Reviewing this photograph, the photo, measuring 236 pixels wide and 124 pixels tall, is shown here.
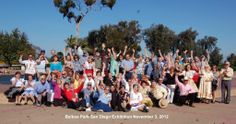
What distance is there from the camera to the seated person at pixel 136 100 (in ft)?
40.7

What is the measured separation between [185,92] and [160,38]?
43.2m

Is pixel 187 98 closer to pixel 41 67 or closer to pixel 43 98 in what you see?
pixel 43 98

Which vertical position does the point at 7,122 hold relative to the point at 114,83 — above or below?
below

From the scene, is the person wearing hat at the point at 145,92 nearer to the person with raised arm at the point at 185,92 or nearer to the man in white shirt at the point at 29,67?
the person with raised arm at the point at 185,92

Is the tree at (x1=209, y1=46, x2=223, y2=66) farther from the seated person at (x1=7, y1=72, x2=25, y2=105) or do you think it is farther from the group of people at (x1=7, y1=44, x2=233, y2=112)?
the seated person at (x1=7, y1=72, x2=25, y2=105)

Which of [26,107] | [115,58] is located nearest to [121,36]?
[115,58]

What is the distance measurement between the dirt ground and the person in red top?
0.38 meters

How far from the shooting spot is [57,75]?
1371cm

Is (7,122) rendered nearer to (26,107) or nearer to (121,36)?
(26,107)

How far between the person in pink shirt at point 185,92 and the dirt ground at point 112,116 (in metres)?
0.85

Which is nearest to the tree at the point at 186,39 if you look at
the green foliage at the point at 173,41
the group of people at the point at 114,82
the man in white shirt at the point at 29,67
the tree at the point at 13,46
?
the green foliage at the point at 173,41

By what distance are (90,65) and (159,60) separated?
3.03m

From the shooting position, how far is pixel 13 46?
179ft

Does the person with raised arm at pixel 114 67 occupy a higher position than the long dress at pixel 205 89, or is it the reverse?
the person with raised arm at pixel 114 67
